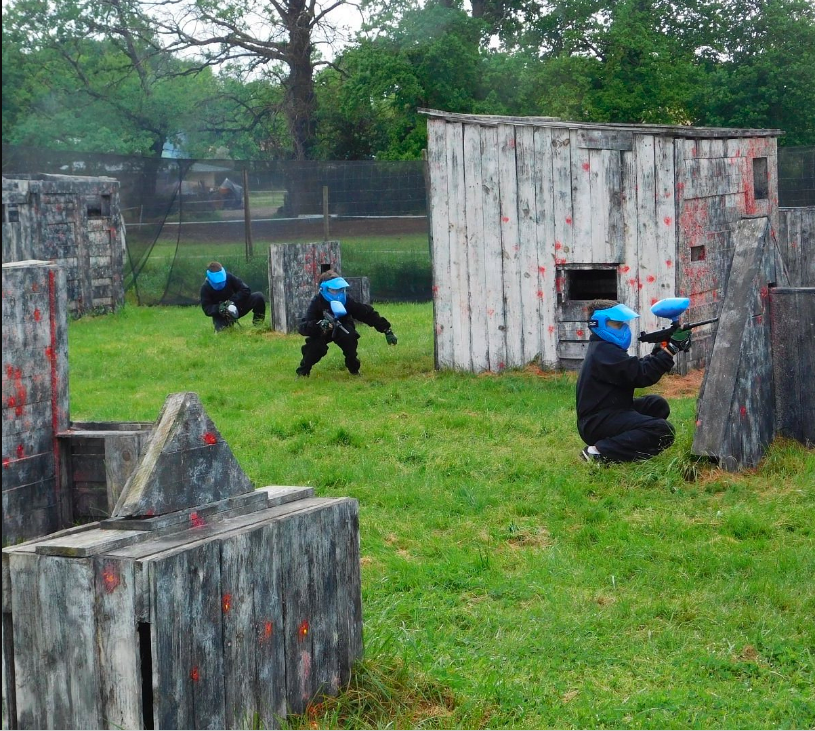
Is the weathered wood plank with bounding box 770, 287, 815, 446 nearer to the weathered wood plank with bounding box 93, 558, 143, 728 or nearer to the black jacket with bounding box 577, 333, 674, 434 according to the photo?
the black jacket with bounding box 577, 333, 674, 434

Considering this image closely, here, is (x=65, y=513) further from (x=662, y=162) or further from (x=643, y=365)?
(x=662, y=162)

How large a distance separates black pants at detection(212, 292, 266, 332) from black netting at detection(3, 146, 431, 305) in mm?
4351

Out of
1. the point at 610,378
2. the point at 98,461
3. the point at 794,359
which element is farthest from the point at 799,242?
the point at 98,461

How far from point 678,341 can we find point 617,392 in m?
0.65

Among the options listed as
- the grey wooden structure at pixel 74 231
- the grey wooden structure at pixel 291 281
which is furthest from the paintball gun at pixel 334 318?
the grey wooden structure at pixel 74 231

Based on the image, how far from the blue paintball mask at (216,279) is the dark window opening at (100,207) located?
4.17 m

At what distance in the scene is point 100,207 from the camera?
2053cm

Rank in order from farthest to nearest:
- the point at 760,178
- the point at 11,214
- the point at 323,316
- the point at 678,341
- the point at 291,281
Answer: the point at 11,214 < the point at 291,281 < the point at 760,178 < the point at 323,316 < the point at 678,341

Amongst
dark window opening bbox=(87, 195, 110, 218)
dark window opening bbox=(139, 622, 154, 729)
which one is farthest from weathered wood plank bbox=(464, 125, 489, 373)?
dark window opening bbox=(87, 195, 110, 218)

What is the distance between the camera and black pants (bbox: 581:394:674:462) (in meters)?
8.42

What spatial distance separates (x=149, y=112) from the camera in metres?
38.6

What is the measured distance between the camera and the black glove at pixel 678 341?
8.29 meters

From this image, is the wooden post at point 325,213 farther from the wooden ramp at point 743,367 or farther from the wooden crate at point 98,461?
the wooden crate at point 98,461

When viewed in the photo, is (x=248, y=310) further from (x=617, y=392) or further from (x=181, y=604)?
(x=181, y=604)
